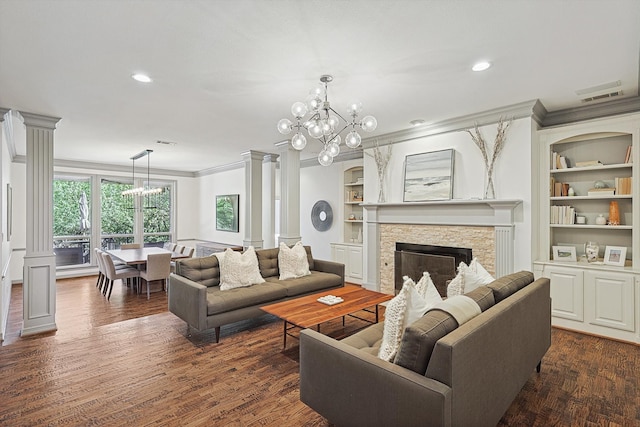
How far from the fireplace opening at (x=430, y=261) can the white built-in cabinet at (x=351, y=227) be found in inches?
45.9

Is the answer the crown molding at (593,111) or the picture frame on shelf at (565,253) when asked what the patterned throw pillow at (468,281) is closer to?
the picture frame on shelf at (565,253)

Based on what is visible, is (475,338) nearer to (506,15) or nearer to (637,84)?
(506,15)

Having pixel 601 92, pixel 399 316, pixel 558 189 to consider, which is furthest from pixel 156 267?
pixel 601 92

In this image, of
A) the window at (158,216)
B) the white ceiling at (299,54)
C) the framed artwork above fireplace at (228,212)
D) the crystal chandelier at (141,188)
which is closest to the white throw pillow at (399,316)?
the white ceiling at (299,54)

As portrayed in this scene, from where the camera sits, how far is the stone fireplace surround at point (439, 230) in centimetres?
411

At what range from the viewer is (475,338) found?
1.68 meters

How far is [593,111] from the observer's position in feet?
12.7

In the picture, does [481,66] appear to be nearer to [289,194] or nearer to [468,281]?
[468,281]

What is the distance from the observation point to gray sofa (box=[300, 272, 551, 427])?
1552mm

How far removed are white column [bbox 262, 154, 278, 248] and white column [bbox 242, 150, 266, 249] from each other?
0.30 m

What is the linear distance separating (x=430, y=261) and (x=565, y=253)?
5.24ft

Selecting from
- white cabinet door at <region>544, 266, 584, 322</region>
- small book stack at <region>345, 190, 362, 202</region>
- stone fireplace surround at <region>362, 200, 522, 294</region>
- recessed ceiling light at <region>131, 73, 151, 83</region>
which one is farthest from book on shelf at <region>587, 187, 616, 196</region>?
recessed ceiling light at <region>131, 73, 151, 83</region>

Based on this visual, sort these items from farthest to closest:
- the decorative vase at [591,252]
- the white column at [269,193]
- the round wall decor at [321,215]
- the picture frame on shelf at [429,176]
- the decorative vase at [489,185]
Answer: the round wall decor at [321,215] → the white column at [269,193] → the picture frame on shelf at [429,176] → the decorative vase at [489,185] → the decorative vase at [591,252]

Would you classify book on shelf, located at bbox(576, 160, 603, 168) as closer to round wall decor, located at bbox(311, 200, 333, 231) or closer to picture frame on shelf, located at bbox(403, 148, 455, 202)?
picture frame on shelf, located at bbox(403, 148, 455, 202)
